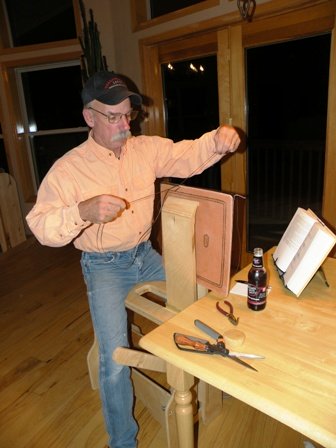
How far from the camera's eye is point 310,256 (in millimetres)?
1036

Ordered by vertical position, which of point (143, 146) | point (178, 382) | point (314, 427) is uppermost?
point (143, 146)

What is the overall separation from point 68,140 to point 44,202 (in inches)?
118

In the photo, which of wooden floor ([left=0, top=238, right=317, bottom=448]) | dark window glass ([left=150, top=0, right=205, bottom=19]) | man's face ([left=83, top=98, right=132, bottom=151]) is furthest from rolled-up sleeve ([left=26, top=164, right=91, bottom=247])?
dark window glass ([left=150, top=0, right=205, bottom=19])

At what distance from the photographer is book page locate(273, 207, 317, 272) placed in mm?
1116

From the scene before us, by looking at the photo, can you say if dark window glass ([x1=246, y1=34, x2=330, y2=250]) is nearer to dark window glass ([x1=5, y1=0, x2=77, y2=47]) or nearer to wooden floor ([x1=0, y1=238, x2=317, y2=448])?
wooden floor ([x1=0, y1=238, x2=317, y2=448])

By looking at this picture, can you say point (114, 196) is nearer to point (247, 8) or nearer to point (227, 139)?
point (227, 139)

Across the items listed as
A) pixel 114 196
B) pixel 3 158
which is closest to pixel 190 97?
pixel 114 196

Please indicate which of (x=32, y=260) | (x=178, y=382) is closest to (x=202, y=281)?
(x=178, y=382)

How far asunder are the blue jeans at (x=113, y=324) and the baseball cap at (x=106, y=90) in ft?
2.28

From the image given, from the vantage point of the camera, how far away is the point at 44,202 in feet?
4.46

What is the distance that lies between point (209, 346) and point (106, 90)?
1126 mm

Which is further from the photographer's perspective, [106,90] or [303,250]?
[106,90]

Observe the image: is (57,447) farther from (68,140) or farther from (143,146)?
(68,140)

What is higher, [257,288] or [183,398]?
[257,288]
